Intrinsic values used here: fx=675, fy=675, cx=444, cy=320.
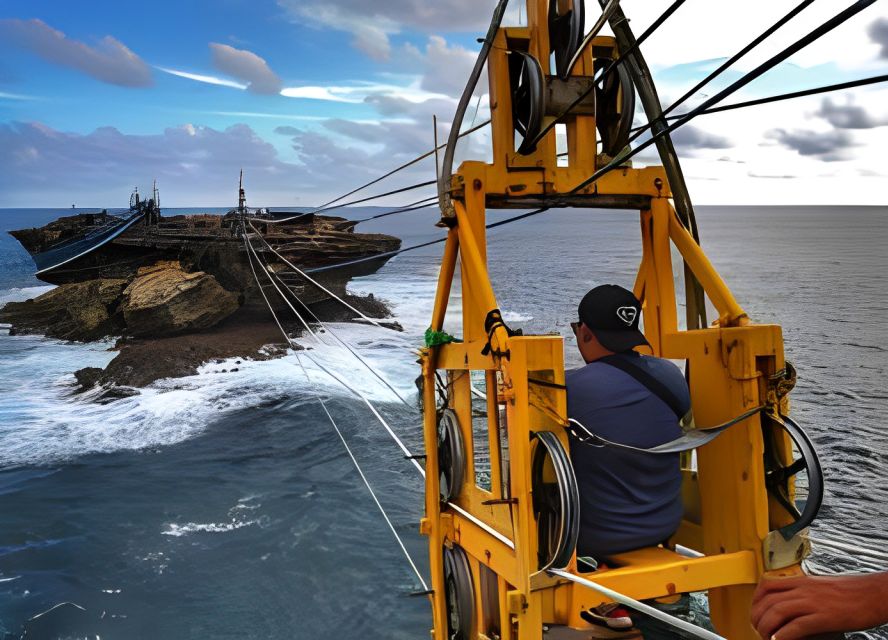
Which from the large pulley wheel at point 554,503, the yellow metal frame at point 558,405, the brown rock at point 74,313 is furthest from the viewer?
the brown rock at point 74,313

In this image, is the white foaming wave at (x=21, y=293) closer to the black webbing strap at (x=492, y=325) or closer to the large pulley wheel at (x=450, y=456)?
the large pulley wheel at (x=450, y=456)

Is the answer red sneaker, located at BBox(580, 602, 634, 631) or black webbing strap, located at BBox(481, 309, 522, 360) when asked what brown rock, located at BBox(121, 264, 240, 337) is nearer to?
black webbing strap, located at BBox(481, 309, 522, 360)

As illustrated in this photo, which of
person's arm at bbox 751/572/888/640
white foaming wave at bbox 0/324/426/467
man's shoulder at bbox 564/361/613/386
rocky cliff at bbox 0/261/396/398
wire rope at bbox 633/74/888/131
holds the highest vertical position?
wire rope at bbox 633/74/888/131

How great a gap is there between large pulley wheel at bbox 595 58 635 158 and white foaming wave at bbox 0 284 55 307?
202ft

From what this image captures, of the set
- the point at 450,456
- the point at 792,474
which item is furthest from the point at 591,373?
the point at 450,456

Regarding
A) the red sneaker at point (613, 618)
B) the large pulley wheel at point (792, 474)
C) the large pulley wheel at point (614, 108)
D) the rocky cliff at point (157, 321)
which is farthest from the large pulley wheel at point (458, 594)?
the rocky cliff at point (157, 321)

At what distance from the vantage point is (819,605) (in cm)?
150

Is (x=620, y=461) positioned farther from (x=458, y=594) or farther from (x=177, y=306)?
(x=177, y=306)

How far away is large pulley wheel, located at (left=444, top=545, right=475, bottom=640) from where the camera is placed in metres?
4.43

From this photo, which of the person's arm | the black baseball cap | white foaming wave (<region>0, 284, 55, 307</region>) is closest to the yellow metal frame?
the black baseball cap

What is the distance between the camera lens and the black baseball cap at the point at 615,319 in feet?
11.6

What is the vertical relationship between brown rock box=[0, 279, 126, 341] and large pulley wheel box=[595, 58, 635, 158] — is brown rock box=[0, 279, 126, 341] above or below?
below

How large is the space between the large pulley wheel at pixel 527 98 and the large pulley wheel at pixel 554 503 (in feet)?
6.90

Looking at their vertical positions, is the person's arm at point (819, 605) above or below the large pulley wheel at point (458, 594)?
above
